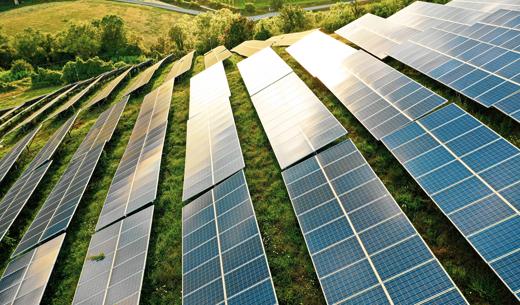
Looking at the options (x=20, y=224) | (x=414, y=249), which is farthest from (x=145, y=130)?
(x=414, y=249)

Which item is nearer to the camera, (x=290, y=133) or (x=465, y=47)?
(x=290, y=133)

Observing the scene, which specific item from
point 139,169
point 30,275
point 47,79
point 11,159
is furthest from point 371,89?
point 47,79

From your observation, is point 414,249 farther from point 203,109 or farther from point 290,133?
point 203,109

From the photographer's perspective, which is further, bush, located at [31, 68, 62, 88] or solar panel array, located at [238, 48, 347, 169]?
bush, located at [31, 68, 62, 88]

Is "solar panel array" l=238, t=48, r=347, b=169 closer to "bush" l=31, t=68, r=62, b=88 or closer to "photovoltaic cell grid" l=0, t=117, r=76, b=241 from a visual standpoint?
"photovoltaic cell grid" l=0, t=117, r=76, b=241

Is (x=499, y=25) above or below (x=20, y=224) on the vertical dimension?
above

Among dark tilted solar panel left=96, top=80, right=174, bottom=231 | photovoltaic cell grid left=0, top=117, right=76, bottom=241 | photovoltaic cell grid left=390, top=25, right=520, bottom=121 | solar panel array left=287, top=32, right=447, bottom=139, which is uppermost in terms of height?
photovoltaic cell grid left=390, top=25, right=520, bottom=121

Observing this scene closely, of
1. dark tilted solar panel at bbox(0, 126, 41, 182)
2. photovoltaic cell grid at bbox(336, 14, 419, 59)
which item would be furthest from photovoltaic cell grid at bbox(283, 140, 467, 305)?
dark tilted solar panel at bbox(0, 126, 41, 182)

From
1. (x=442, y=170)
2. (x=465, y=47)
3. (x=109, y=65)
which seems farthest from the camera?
(x=109, y=65)
